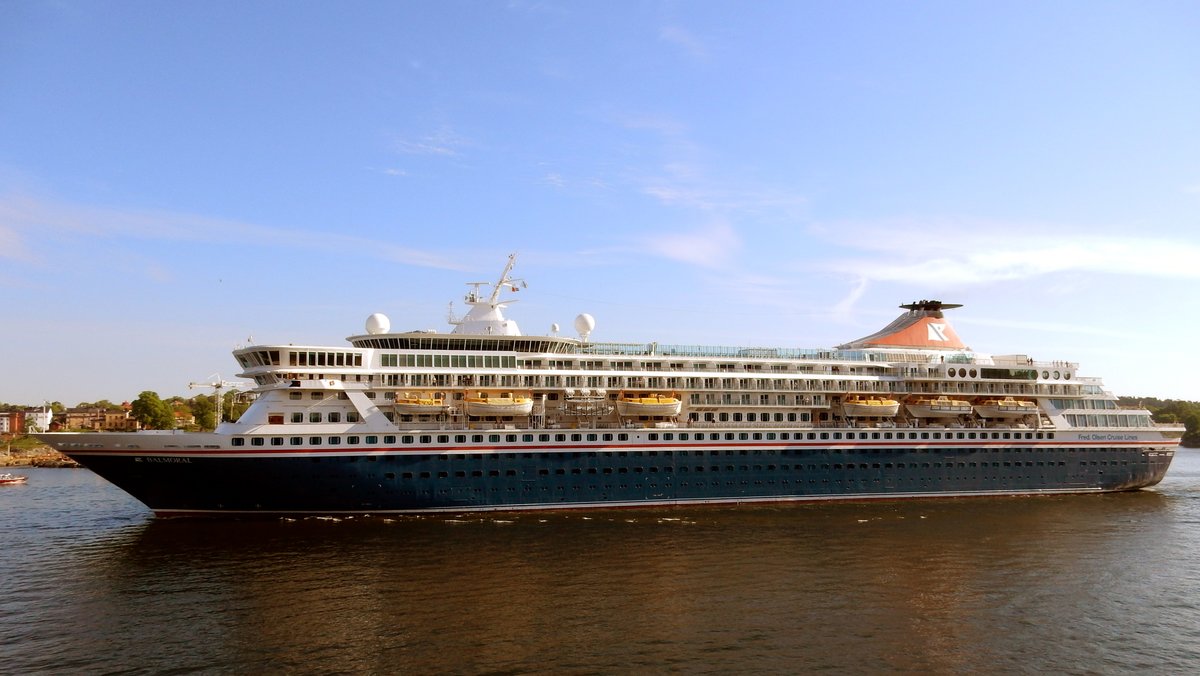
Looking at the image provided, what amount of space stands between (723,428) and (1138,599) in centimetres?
1918

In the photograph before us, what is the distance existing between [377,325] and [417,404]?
5.41m

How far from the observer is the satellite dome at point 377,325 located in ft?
126

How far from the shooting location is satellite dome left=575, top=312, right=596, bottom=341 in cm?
4234

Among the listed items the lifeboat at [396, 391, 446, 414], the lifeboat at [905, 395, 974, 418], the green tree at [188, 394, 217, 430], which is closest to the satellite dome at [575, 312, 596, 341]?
the lifeboat at [396, 391, 446, 414]

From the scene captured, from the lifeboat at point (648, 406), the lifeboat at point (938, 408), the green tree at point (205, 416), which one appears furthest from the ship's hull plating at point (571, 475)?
the green tree at point (205, 416)

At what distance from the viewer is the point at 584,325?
139 ft

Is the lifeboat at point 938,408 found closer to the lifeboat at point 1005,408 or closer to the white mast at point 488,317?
the lifeboat at point 1005,408

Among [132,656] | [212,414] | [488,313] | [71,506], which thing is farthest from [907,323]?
[212,414]

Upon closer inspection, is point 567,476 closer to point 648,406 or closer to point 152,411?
point 648,406

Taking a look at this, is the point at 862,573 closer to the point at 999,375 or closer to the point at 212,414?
the point at 999,375

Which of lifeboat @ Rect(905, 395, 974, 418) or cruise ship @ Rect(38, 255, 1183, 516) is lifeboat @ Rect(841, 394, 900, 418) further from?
lifeboat @ Rect(905, 395, 974, 418)

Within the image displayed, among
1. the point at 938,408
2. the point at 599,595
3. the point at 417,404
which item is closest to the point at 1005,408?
the point at 938,408

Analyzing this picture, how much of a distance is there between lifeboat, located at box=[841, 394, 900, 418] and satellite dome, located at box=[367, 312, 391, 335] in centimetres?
2589

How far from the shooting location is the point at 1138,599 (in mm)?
23516
